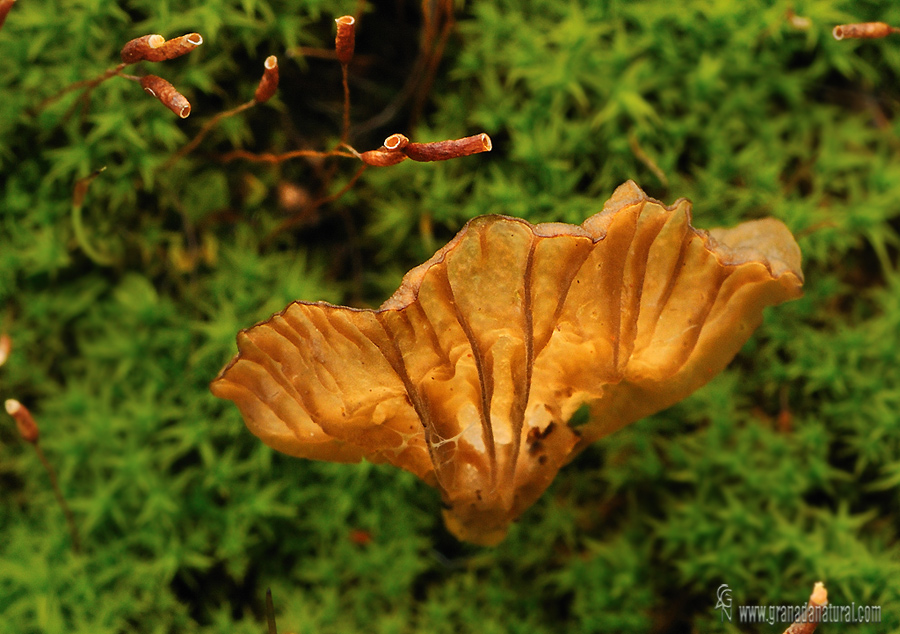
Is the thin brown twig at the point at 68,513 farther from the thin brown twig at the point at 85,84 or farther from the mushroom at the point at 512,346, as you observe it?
the thin brown twig at the point at 85,84

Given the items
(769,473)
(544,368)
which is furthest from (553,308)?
(769,473)

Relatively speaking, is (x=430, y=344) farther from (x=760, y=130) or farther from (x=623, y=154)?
(x=760, y=130)

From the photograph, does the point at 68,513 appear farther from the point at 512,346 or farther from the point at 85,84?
the point at 512,346

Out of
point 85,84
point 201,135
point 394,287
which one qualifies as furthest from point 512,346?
point 85,84

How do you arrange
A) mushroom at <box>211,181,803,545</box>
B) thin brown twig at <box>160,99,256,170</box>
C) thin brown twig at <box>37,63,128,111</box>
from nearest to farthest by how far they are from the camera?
1. mushroom at <box>211,181,803,545</box>
2. thin brown twig at <box>37,63,128,111</box>
3. thin brown twig at <box>160,99,256,170</box>

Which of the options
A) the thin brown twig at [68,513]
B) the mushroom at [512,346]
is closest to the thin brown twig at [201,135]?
the mushroom at [512,346]

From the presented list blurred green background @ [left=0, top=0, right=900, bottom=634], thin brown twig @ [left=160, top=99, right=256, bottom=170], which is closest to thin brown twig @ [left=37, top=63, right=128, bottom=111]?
blurred green background @ [left=0, top=0, right=900, bottom=634]

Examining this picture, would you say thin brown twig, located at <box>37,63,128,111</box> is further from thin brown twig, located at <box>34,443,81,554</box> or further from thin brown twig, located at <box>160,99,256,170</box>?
thin brown twig, located at <box>34,443,81,554</box>
